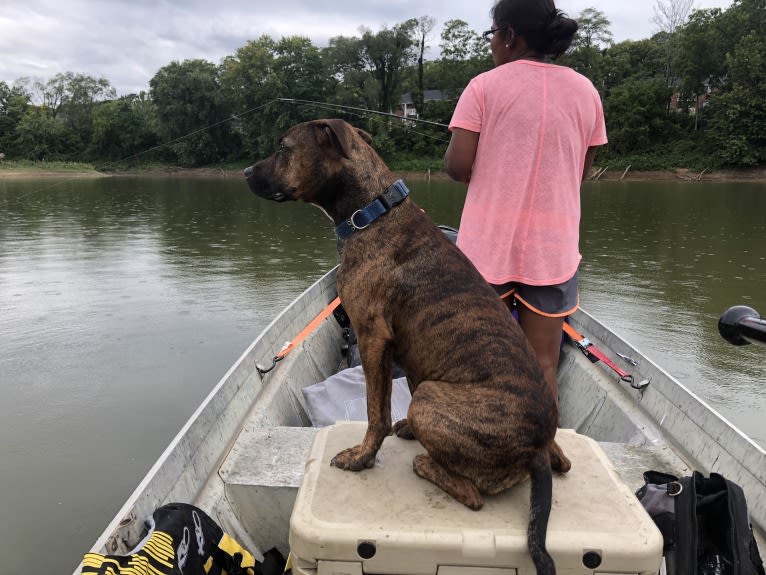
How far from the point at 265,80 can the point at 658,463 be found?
6200 centimetres

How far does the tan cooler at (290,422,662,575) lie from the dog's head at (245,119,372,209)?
1196 millimetres

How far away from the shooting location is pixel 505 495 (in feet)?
6.62

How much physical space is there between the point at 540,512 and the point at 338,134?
1.59 meters

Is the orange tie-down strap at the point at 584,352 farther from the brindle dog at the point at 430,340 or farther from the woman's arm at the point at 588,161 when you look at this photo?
the brindle dog at the point at 430,340

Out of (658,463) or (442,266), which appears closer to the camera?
(442,266)

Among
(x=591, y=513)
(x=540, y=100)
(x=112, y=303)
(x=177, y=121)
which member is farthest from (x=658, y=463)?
(x=177, y=121)

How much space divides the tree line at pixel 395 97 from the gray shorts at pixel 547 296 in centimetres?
3800

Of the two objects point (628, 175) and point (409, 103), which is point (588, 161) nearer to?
point (628, 175)

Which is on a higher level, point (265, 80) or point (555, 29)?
point (265, 80)

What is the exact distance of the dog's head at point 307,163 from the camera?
2414mm

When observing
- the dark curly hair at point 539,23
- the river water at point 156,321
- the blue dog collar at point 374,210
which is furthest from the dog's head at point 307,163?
the river water at point 156,321

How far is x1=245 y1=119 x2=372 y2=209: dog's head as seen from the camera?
2414 millimetres

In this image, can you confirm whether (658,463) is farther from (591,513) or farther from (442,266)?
(442,266)

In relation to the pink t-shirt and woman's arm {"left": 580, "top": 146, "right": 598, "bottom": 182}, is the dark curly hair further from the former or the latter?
woman's arm {"left": 580, "top": 146, "right": 598, "bottom": 182}
